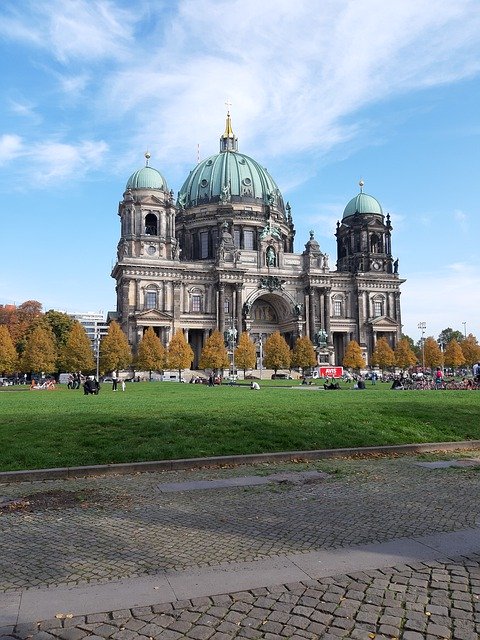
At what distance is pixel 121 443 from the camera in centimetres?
1534

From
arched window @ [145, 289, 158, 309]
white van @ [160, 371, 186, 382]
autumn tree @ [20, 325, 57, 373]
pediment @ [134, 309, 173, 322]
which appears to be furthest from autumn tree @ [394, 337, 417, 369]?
autumn tree @ [20, 325, 57, 373]

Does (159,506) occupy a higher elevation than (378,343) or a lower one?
lower

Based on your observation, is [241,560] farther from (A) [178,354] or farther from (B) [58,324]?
(B) [58,324]

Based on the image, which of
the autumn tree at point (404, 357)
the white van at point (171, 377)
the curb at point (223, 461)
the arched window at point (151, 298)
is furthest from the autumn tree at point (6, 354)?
the curb at point (223, 461)

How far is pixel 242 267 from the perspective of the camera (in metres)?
97.6

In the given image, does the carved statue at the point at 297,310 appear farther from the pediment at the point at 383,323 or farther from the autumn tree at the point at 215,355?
the autumn tree at the point at 215,355

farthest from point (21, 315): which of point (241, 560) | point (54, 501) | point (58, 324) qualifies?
point (241, 560)

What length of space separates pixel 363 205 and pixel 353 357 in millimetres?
31791

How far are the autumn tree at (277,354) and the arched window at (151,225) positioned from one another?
1047 inches

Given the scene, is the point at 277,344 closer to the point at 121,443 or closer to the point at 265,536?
the point at 121,443

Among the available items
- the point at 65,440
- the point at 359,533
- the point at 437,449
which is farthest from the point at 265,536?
the point at 437,449

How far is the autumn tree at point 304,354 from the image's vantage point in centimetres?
9044

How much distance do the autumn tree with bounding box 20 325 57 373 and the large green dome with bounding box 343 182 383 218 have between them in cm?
6335

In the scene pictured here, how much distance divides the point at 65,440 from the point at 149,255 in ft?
255
